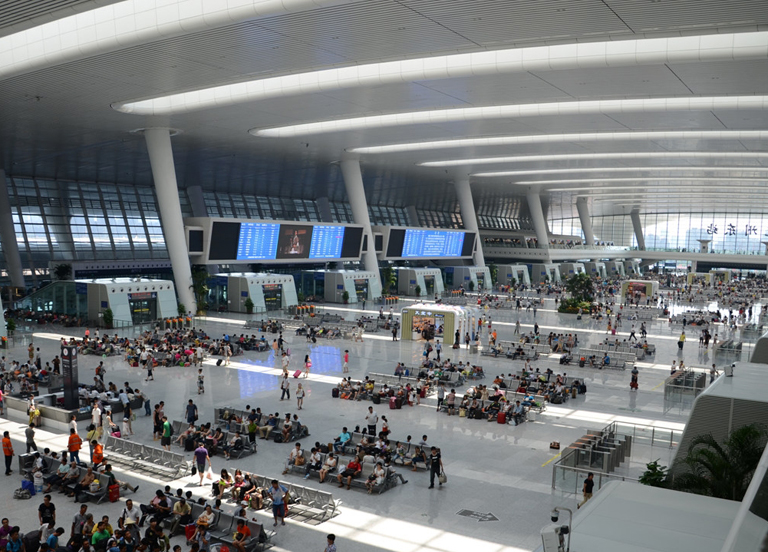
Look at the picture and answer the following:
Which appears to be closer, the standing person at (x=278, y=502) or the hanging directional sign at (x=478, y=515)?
the standing person at (x=278, y=502)

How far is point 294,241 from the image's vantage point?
135 ft

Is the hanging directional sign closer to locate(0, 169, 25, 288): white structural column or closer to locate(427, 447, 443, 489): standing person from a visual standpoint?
locate(427, 447, 443, 489): standing person

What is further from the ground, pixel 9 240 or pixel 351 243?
pixel 351 243

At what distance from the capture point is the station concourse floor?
991cm

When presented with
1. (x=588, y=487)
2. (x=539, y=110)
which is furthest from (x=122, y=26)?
(x=539, y=110)

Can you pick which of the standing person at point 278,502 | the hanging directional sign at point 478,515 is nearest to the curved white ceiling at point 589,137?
the hanging directional sign at point 478,515

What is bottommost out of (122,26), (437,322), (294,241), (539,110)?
(437,322)

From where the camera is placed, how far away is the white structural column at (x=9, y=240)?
1556 inches

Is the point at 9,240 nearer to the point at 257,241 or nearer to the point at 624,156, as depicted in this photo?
the point at 257,241

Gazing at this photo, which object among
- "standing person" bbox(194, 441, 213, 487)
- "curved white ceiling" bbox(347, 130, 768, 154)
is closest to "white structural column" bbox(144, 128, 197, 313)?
"curved white ceiling" bbox(347, 130, 768, 154)

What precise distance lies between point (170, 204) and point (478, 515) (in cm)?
2560

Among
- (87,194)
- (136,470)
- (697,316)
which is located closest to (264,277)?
(87,194)

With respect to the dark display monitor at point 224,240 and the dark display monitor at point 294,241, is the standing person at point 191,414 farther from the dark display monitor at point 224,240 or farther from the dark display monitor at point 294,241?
the dark display monitor at point 294,241

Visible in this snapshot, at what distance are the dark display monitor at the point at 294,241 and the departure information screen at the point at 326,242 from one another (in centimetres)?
43
